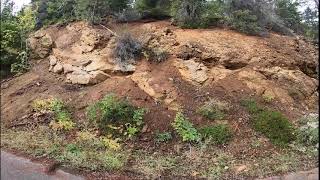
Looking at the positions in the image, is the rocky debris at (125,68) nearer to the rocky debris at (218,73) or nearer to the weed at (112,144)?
the rocky debris at (218,73)

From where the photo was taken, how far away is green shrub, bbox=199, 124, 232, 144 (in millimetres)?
8851

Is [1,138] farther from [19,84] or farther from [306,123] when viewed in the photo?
[306,123]

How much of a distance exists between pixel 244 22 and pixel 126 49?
341cm

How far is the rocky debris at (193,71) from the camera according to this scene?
34.0 ft

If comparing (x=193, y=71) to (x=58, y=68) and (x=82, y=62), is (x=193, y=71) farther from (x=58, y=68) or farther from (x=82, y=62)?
(x=58, y=68)

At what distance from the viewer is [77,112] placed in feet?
31.8

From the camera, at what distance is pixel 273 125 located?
925 cm

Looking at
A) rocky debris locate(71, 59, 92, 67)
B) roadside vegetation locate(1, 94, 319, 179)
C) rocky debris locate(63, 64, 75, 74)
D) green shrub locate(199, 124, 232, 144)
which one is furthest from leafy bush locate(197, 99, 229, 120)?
rocky debris locate(63, 64, 75, 74)

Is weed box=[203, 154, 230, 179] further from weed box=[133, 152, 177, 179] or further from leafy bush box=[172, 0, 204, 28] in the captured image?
leafy bush box=[172, 0, 204, 28]

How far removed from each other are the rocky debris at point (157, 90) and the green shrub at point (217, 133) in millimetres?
925

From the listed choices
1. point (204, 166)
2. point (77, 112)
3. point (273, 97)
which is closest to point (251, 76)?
point (273, 97)

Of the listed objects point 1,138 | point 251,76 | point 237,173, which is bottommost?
point 1,138

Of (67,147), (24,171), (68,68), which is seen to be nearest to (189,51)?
(68,68)

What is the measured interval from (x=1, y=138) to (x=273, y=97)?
6273 mm
